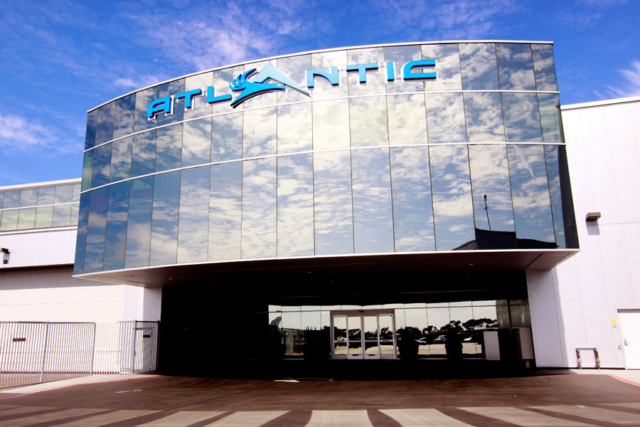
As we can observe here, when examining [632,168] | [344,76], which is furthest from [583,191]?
[344,76]

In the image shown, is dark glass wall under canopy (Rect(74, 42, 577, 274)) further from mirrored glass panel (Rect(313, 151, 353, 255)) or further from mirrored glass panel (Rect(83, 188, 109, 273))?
mirrored glass panel (Rect(83, 188, 109, 273))

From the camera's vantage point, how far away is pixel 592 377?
18.0m

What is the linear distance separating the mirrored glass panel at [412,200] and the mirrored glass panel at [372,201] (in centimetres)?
27

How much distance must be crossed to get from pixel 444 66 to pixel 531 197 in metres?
6.22

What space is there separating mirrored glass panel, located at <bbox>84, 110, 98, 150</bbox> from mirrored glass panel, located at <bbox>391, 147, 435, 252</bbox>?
50.5ft

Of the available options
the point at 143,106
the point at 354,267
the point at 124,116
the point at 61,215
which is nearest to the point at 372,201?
the point at 354,267

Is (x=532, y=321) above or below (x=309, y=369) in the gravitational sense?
above

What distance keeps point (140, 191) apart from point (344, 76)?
10.4 m

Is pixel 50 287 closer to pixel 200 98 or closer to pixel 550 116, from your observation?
pixel 200 98

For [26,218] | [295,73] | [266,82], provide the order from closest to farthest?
1. [295,73]
2. [266,82]
3. [26,218]

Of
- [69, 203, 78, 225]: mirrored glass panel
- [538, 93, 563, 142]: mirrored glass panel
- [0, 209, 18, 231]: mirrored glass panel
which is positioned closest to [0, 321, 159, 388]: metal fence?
[69, 203, 78, 225]: mirrored glass panel

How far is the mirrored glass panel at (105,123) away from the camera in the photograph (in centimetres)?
2306

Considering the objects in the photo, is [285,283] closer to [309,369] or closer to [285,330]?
[309,369]

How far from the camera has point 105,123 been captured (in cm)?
2333
